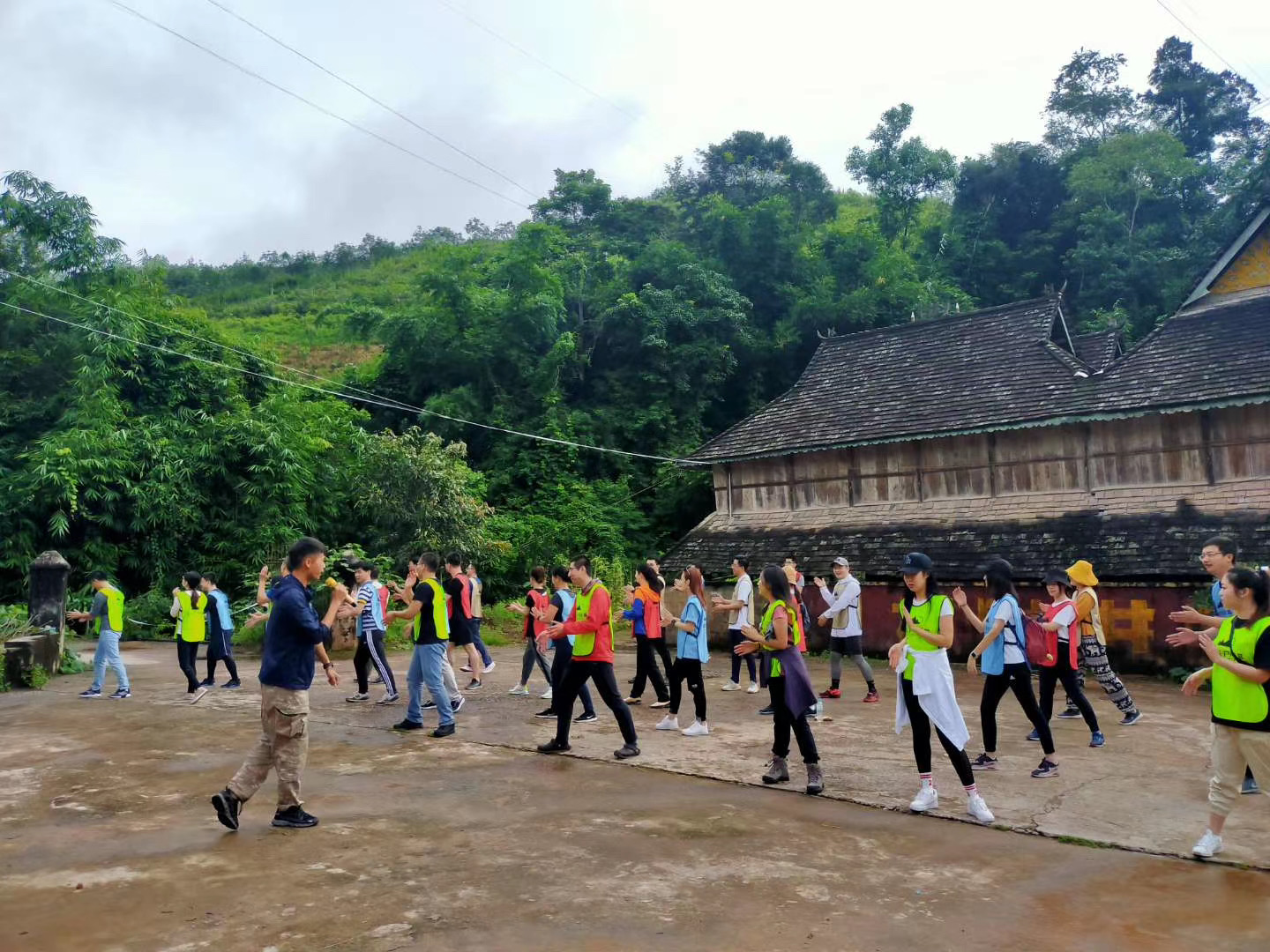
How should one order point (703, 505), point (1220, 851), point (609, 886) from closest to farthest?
point (609, 886) → point (1220, 851) → point (703, 505)

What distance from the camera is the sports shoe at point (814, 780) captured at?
7023mm

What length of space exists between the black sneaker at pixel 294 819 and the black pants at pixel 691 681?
4250 mm

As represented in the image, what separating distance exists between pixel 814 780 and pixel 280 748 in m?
3.84

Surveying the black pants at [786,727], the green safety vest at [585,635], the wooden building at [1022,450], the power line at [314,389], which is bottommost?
the black pants at [786,727]

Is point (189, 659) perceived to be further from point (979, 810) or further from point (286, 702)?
point (979, 810)

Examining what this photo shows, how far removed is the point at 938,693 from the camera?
636 cm

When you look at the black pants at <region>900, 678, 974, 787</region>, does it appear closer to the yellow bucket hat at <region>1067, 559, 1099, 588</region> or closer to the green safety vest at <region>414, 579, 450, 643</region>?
the yellow bucket hat at <region>1067, 559, 1099, 588</region>

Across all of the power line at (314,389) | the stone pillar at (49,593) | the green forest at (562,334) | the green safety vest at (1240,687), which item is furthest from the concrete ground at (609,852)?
the power line at (314,389)

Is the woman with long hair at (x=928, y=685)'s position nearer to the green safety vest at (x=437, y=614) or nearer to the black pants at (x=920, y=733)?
the black pants at (x=920, y=733)

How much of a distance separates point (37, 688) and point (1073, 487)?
1681 centimetres

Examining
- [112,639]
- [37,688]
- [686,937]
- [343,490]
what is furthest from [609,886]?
[343,490]

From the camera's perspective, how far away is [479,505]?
23609 mm

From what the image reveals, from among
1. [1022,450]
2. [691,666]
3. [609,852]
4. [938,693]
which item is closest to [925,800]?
[938,693]

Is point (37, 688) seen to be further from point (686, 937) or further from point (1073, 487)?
point (1073, 487)
